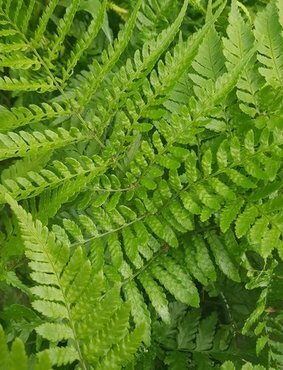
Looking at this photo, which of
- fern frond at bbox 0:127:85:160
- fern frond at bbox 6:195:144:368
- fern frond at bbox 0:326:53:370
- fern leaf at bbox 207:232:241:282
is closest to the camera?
fern frond at bbox 0:326:53:370

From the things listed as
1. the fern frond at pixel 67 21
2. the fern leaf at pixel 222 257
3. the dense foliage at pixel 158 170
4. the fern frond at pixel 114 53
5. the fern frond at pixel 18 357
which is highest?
the fern frond at pixel 67 21

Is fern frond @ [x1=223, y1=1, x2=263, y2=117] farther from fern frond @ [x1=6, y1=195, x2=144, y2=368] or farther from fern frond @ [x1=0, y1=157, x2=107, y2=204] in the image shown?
fern frond @ [x1=6, y1=195, x2=144, y2=368]

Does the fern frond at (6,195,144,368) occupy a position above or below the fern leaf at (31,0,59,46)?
below

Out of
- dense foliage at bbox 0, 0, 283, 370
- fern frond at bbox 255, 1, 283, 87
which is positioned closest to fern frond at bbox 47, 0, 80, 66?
dense foliage at bbox 0, 0, 283, 370

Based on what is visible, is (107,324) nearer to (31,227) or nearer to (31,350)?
(31,227)

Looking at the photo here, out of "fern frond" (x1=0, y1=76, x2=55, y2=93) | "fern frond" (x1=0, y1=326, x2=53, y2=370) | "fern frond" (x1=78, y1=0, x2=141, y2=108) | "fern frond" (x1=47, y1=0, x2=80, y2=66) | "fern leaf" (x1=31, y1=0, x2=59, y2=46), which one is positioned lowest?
"fern frond" (x1=0, y1=326, x2=53, y2=370)

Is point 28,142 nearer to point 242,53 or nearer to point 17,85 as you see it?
point 17,85

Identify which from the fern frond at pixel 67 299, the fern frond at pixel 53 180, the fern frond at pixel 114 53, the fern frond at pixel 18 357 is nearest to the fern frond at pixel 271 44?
the fern frond at pixel 114 53

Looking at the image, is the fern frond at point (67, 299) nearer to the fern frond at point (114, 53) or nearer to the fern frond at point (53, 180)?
the fern frond at point (53, 180)

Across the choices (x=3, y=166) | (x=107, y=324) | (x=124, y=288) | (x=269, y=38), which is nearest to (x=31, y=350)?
(x=124, y=288)

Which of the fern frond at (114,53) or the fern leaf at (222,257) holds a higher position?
the fern frond at (114,53)

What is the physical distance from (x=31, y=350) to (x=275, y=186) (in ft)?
2.20

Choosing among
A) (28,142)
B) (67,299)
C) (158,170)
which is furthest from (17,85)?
(67,299)

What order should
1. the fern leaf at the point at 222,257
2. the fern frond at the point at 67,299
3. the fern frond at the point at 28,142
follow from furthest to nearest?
the fern leaf at the point at 222,257
the fern frond at the point at 28,142
the fern frond at the point at 67,299
